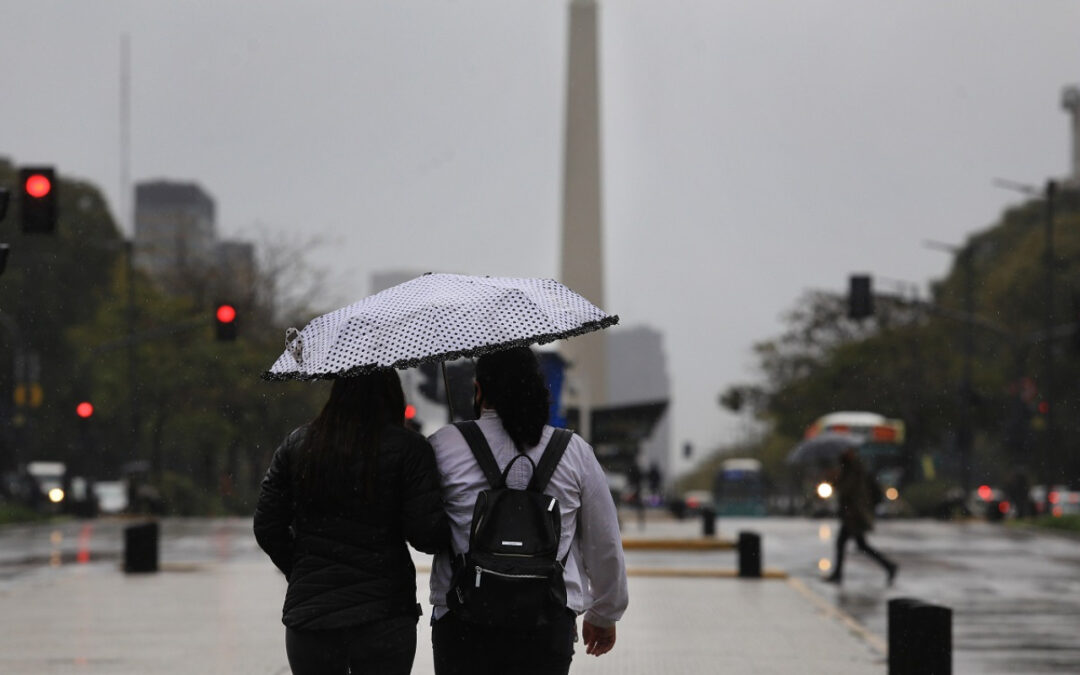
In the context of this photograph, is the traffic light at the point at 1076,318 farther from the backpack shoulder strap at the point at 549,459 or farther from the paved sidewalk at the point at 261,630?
the backpack shoulder strap at the point at 549,459

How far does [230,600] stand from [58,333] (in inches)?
2262

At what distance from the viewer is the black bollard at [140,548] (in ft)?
71.7

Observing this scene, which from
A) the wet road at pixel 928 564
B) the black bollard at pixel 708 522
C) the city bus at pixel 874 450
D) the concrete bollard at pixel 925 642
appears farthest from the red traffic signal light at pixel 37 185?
the city bus at pixel 874 450

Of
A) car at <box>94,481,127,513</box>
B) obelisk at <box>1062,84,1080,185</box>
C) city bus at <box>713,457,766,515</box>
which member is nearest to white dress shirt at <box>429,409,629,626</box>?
car at <box>94,481,127,513</box>

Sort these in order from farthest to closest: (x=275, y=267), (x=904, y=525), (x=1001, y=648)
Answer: (x=275, y=267), (x=904, y=525), (x=1001, y=648)

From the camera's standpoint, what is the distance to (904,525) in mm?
45562

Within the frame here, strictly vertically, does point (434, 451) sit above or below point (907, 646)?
above

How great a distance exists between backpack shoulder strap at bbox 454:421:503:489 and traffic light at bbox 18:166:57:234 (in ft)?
36.3

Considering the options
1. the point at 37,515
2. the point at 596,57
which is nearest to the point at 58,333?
the point at 37,515

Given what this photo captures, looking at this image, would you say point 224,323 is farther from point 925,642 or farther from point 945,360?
point 945,360

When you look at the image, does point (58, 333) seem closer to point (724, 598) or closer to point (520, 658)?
point (724, 598)

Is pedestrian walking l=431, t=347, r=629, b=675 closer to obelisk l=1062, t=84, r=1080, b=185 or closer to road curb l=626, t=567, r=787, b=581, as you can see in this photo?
road curb l=626, t=567, r=787, b=581

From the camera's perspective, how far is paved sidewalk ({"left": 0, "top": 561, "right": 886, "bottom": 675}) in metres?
11.9

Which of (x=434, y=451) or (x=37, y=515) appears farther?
(x=37, y=515)
